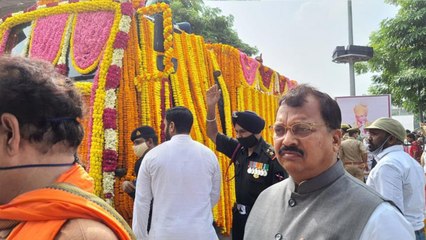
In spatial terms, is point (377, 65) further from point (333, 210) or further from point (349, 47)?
point (333, 210)

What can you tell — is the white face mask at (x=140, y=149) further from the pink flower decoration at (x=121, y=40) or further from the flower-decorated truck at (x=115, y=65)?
the pink flower decoration at (x=121, y=40)

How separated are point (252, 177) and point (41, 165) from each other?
2.50 metres

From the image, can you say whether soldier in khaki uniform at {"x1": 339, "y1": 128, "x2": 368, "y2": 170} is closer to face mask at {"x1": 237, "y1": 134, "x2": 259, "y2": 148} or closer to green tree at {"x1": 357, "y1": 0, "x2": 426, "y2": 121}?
face mask at {"x1": 237, "y1": 134, "x2": 259, "y2": 148}

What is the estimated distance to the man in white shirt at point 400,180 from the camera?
3.25m

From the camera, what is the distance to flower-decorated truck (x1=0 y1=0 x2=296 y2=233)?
4031 mm

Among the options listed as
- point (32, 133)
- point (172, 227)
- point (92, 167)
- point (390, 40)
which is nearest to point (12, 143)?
point (32, 133)

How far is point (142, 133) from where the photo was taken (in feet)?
13.3

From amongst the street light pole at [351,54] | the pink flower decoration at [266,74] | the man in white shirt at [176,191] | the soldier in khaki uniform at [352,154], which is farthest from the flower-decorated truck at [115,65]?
the street light pole at [351,54]

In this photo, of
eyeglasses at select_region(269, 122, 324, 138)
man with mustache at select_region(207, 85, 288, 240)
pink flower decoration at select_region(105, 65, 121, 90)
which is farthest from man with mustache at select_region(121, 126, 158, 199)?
eyeglasses at select_region(269, 122, 324, 138)

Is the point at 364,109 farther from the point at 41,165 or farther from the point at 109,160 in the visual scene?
the point at 41,165

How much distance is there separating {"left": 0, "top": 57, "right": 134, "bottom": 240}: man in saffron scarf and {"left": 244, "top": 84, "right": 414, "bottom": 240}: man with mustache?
75 centimetres

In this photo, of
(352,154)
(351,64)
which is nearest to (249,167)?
(352,154)

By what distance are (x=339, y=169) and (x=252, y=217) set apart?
528mm

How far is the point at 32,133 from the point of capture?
126 centimetres
